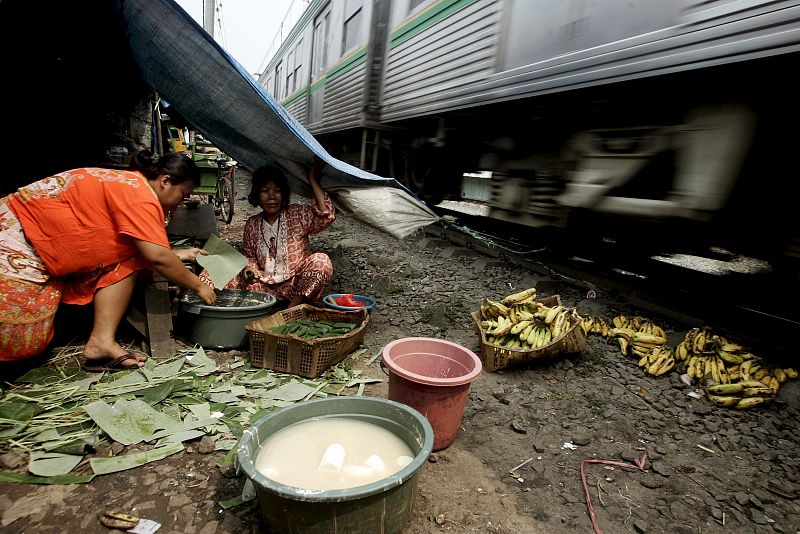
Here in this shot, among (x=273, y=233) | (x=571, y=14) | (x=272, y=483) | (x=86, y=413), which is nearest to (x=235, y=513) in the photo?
(x=272, y=483)

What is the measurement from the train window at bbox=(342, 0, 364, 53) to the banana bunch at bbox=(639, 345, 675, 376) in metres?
6.64

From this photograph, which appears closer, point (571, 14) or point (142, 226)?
point (142, 226)

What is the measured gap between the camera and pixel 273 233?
148 inches

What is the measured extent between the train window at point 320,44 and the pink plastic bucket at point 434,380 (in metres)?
8.89

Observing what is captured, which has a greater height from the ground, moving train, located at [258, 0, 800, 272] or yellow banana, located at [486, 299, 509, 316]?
moving train, located at [258, 0, 800, 272]

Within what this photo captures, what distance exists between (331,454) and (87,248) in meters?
1.98

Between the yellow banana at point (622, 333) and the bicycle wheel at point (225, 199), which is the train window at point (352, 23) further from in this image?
the yellow banana at point (622, 333)

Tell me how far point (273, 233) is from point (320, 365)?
4.80ft

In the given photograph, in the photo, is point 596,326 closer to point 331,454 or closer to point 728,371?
point 728,371

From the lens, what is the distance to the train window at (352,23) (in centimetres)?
738

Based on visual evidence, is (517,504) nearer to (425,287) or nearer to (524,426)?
(524,426)

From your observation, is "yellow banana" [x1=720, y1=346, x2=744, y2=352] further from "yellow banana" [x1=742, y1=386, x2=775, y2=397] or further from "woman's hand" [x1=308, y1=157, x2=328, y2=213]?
"woman's hand" [x1=308, y1=157, x2=328, y2=213]

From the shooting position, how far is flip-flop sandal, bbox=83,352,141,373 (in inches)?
105

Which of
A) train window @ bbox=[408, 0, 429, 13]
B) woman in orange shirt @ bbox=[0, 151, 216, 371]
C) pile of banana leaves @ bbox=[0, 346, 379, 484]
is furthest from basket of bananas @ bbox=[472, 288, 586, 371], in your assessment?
train window @ bbox=[408, 0, 429, 13]
